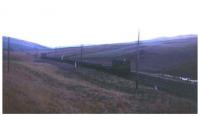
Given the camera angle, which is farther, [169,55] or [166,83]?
[169,55]

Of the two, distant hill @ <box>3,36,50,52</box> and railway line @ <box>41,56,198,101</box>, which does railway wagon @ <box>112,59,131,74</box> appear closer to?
railway line @ <box>41,56,198,101</box>

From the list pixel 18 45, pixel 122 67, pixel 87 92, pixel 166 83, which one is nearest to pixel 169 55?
pixel 166 83

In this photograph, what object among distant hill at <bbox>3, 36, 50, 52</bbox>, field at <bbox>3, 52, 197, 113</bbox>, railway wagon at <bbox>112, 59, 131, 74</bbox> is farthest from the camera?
railway wagon at <bbox>112, 59, 131, 74</bbox>

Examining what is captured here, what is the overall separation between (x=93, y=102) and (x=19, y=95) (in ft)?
8.75

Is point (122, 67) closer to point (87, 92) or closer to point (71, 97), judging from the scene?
point (87, 92)

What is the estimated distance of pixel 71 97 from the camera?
10172 mm

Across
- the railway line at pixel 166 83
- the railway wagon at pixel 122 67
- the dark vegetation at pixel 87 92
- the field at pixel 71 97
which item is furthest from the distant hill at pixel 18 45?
the railway wagon at pixel 122 67

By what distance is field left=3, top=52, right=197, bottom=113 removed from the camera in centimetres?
947

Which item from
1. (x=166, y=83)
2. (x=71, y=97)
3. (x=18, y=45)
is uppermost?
(x=18, y=45)

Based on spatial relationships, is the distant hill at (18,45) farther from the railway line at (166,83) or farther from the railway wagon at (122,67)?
the railway wagon at (122,67)

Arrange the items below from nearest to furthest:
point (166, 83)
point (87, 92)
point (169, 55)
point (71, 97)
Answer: point (71, 97), point (87, 92), point (166, 83), point (169, 55)

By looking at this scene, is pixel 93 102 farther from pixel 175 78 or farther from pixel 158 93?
pixel 175 78

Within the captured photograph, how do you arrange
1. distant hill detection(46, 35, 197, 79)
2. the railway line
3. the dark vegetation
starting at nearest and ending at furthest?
the dark vegetation < the railway line < distant hill detection(46, 35, 197, 79)

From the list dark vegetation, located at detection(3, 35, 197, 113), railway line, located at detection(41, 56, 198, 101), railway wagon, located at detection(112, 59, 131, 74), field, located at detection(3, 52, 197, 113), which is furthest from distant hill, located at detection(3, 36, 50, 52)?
railway wagon, located at detection(112, 59, 131, 74)
